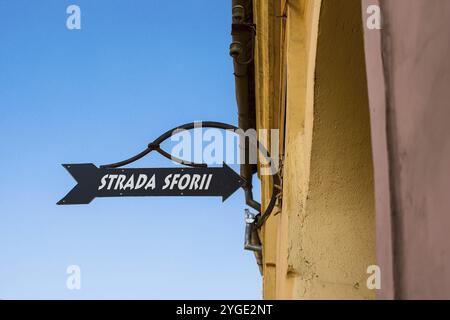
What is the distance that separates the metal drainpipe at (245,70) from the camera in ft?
17.8

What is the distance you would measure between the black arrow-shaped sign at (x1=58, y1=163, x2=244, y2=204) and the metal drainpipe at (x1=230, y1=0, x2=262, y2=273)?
4.87 feet

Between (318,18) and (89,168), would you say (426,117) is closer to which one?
(318,18)

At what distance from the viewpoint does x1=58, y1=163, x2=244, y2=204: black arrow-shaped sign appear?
342cm

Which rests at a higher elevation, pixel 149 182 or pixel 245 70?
pixel 245 70

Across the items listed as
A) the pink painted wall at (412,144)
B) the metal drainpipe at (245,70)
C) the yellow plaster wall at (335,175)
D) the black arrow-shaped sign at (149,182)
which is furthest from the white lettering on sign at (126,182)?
the pink painted wall at (412,144)

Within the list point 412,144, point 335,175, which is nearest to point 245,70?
point 335,175

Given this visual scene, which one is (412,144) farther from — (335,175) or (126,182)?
(126,182)

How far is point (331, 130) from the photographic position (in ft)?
8.83

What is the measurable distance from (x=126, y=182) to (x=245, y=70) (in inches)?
115

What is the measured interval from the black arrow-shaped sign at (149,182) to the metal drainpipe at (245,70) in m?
1.49

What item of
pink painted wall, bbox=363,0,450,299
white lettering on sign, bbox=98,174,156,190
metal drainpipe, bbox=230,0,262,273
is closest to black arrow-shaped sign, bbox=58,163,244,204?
white lettering on sign, bbox=98,174,156,190

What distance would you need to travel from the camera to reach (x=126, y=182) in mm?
3434

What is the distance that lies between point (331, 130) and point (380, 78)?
1371mm

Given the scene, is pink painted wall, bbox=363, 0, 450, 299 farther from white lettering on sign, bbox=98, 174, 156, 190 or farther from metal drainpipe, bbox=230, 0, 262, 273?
metal drainpipe, bbox=230, 0, 262, 273
